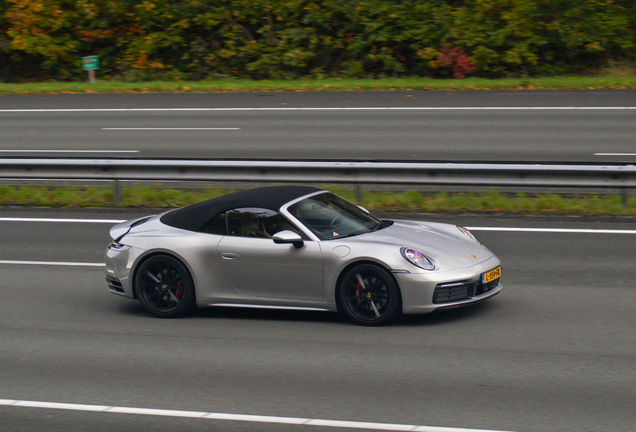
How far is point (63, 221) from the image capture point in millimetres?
12617

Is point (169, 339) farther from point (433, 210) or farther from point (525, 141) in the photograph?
point (525, 141)

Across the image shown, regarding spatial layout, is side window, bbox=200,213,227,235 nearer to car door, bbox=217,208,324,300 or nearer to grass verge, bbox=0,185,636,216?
car door, bbox=217,208,324,300

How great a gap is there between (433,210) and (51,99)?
Answer: 1535cm

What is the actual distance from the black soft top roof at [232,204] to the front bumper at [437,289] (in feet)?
4.76

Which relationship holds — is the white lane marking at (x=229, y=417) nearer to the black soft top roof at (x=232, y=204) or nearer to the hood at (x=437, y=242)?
the hood at (x=437, y=242)

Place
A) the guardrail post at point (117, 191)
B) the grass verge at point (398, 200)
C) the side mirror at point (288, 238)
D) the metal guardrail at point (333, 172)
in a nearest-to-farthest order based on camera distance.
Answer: the side mirror at point (288, 238)
the metal guardrail at point (333, 172)
the grass verge at point (398, 200)
the guardrail post at point (117, 191)

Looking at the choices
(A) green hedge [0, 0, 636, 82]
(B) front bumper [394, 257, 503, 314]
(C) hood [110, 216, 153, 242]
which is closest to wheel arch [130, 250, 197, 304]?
(C) hood [110, 216, 153, 242]

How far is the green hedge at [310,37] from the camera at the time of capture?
24.9 meters

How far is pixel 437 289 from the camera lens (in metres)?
6.99

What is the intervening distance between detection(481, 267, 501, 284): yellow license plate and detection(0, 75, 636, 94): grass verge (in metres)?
15.8

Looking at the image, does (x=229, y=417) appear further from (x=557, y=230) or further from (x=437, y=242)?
(x=557, y=230)

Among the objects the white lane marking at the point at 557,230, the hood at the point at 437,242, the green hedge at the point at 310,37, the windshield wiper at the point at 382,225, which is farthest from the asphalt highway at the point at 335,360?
the green hedge at the point at 310,37

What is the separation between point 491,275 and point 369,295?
1.18 meters

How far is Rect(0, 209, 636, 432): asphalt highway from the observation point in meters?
5.33
